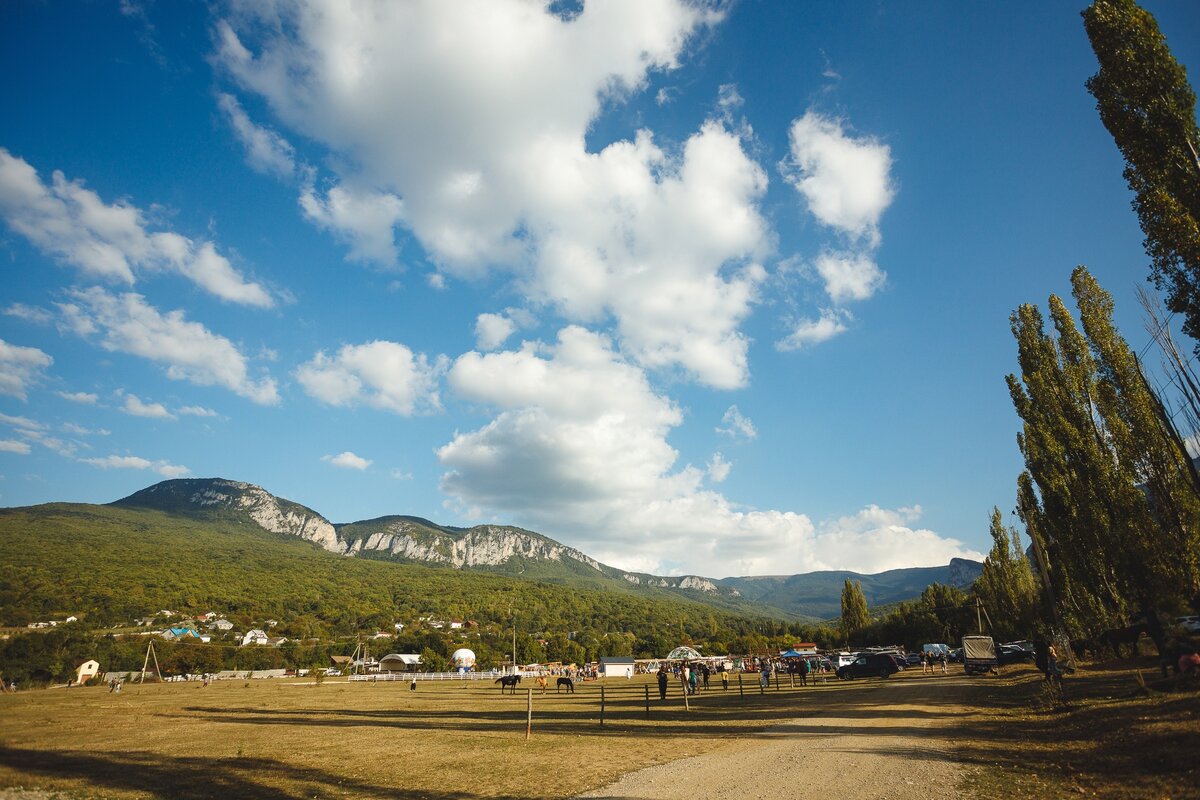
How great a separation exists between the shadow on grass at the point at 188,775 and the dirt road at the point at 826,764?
3341mm

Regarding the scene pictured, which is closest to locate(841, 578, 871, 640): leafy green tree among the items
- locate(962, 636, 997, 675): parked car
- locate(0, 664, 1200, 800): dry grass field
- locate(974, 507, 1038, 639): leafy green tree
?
locate(974, 507, 1038, 639): leafy green tree

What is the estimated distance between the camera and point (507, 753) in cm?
1519

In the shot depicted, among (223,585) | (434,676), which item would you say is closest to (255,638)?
(223,585)

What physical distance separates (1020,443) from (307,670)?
311 ft

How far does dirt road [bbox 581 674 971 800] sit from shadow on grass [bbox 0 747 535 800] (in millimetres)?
3341

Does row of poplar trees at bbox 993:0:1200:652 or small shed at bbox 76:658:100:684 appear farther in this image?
small shed at bbox 76:658:100:684

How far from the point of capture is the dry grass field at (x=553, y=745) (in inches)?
402

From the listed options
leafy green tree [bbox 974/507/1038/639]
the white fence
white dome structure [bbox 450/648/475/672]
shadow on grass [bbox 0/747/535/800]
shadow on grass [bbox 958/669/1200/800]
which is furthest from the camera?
white dome structure [bbox 450/648/475/672]

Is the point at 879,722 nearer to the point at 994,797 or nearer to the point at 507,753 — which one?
the point at 994,797

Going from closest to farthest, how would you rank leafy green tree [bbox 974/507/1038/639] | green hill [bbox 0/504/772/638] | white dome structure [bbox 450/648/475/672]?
1. leafy green tree [bbox 974/507/1038/639]
2. white dome structure [bbox 450/648/475/672]
3. green hill [bbox 0/504/772/638]

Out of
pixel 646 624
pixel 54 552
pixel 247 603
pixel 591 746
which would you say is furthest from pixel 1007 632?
pixel 54 552

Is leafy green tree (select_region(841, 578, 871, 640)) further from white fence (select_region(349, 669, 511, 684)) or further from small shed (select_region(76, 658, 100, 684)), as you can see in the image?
small shed (select_region(76, 658, 100, 684))

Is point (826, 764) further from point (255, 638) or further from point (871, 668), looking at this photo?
point (255, 638)

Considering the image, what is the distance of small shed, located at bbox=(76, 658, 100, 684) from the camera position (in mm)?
64562
